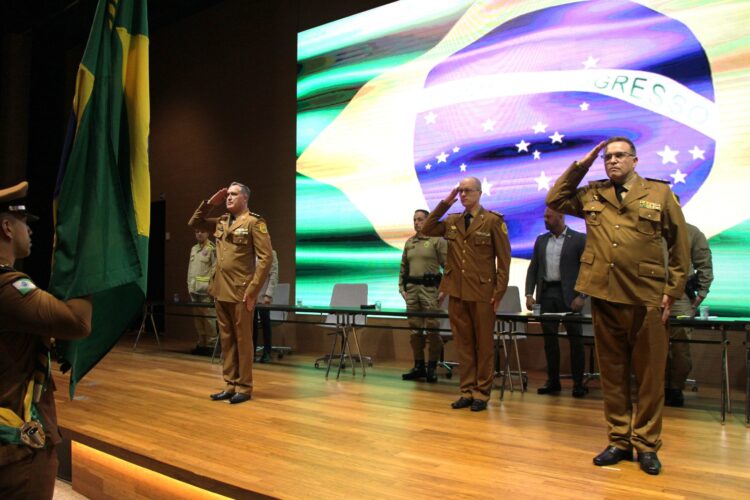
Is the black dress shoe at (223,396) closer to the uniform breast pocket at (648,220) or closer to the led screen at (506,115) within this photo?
the led screen at (506,115)

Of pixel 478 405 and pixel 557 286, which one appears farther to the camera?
pixel 557 286

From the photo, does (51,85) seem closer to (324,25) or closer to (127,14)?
(324,25)

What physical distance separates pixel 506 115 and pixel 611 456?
4198 millimetres

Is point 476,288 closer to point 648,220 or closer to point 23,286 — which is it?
point 648,220

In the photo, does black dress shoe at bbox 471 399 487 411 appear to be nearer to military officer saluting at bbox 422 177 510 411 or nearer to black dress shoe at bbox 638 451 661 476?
military officer saluting at bbox 422 177 510 411

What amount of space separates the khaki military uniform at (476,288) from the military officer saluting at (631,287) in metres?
1.26

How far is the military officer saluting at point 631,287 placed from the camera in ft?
9.54

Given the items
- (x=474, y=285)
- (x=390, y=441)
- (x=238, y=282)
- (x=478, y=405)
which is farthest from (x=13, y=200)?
(x=478, y=405)

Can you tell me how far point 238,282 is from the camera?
450 centimetres

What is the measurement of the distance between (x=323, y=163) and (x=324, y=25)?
184 cm

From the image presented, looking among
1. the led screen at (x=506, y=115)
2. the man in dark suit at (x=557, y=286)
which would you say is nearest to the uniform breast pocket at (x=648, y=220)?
the man in dark suit at (x=557, y=286)

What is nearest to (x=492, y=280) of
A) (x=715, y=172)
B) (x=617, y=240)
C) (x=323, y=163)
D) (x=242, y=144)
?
(x=617, y=240)

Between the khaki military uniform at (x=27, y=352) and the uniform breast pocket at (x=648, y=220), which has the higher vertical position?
the uniform breast pocket at (x=648, y=220)

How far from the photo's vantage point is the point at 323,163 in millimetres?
7820
